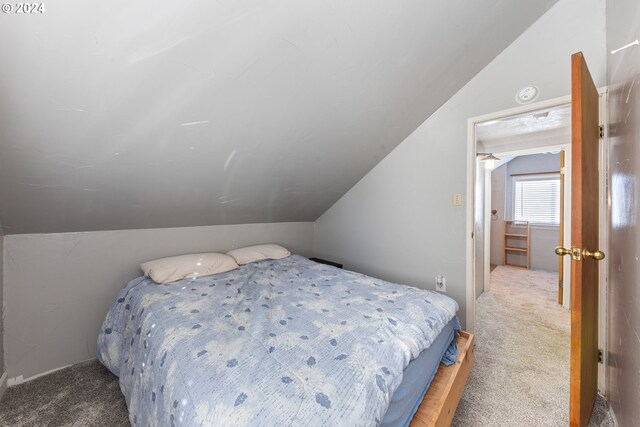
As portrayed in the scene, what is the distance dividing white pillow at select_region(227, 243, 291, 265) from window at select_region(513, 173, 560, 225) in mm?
4810

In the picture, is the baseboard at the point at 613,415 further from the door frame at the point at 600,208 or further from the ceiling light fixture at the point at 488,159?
the ceiling light fixture at the point at 488,159

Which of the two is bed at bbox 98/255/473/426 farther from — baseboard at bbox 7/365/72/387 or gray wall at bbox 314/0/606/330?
gray wall at bbox 314/0/606/330

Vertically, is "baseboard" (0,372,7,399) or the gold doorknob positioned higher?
the gold doorknob

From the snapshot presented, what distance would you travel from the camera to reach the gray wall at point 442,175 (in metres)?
1.67

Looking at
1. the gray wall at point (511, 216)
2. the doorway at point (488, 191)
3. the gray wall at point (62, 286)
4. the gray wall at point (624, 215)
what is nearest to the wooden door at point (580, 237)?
the gray wall at point (624, 215)

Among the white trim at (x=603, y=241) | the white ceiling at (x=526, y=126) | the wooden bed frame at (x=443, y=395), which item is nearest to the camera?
the wooden bed frame at (x=443, y=395)

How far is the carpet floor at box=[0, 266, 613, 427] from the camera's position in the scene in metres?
1.40

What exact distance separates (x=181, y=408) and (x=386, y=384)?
71cm

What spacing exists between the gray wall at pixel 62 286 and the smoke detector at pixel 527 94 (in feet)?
10.3

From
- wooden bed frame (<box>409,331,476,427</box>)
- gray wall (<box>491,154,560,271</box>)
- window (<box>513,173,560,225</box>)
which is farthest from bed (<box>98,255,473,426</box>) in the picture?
window (<box>513,173,560,225</box>)

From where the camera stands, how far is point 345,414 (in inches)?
30.2

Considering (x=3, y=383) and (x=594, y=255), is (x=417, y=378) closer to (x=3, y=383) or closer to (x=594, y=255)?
(x=594, y=255)

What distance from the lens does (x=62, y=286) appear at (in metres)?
1.85

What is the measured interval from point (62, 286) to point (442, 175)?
3.15m
